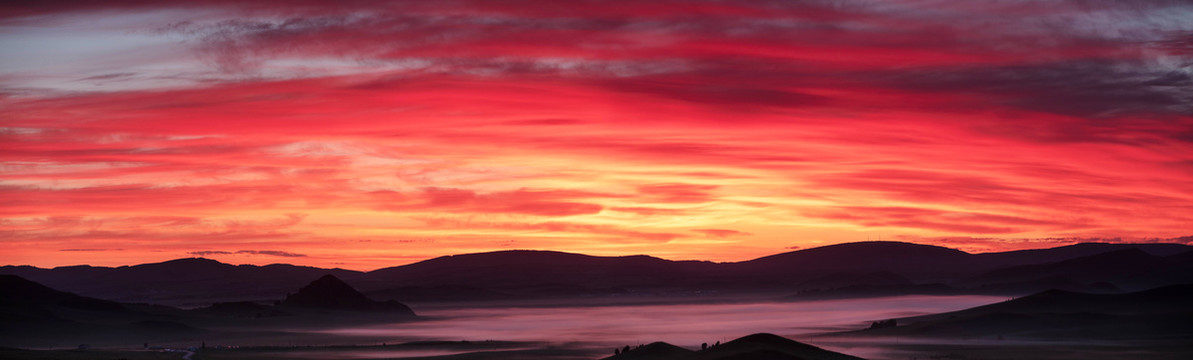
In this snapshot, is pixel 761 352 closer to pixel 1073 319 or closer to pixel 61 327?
pixel 1073 319

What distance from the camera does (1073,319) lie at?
6644 inches

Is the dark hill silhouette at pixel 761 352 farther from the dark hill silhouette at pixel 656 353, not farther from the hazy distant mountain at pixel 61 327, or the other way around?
the hazy distant mountain at pixel 61 327

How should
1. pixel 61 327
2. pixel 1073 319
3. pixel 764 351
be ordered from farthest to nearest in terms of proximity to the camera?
pixel 61 327 → pixel 1073 319 → pixel 764 351

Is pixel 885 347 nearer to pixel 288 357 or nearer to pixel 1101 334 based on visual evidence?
pixel 1101 334

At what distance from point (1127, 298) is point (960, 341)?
159ft

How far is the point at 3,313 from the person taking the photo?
187 meters

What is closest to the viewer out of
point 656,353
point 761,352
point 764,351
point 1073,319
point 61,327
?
point 761,352

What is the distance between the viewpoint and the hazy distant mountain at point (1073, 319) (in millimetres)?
159250

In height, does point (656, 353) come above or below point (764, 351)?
above

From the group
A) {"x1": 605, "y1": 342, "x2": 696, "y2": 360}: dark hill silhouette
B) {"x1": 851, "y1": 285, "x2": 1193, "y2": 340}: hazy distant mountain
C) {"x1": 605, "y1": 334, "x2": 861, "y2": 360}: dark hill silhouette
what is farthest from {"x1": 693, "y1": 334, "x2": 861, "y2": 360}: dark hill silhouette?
{"x1": 851, "y1": 285, "x2": 1193, "y2": 340}: hazy distant mountain

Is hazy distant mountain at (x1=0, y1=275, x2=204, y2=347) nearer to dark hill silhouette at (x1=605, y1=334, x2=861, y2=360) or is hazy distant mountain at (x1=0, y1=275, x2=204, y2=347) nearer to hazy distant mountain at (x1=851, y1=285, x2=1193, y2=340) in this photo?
hazy distant mountain at (x1=851, y1=285, x2=1193, y2=340)

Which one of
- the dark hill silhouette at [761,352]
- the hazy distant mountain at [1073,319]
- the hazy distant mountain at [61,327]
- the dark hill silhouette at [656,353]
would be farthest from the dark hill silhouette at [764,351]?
the hazy distant mountain at [61,327]

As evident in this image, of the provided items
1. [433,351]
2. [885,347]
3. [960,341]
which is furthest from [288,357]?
[960,341]

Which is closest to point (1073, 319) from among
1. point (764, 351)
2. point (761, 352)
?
point (764, 351)
